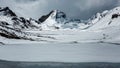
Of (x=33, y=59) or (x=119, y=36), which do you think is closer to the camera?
(x=33, y=59)

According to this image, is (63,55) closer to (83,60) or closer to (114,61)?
(83,60)

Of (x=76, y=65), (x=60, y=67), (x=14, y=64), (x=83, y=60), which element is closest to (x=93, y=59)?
(x=83, y=60)

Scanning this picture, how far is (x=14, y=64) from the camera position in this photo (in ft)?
139

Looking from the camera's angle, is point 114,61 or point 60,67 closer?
point 60,67

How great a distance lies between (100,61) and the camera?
45.5m

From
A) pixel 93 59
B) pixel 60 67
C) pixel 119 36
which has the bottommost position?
pixel 60 67

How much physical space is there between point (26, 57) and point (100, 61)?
12434mm

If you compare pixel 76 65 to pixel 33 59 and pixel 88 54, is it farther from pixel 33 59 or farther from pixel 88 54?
pixel 88 54

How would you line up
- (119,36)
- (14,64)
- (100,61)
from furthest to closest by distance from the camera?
1. (119,36)
2. (100,61)
3. (14,64)

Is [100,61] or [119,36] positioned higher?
[119,36]

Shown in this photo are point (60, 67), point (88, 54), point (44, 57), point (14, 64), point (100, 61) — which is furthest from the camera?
point (88, 54)

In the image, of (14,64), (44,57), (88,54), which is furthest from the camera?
(88,54)

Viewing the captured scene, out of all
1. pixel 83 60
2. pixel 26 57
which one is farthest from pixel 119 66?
pixel 26 57

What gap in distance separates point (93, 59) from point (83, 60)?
176 cm
